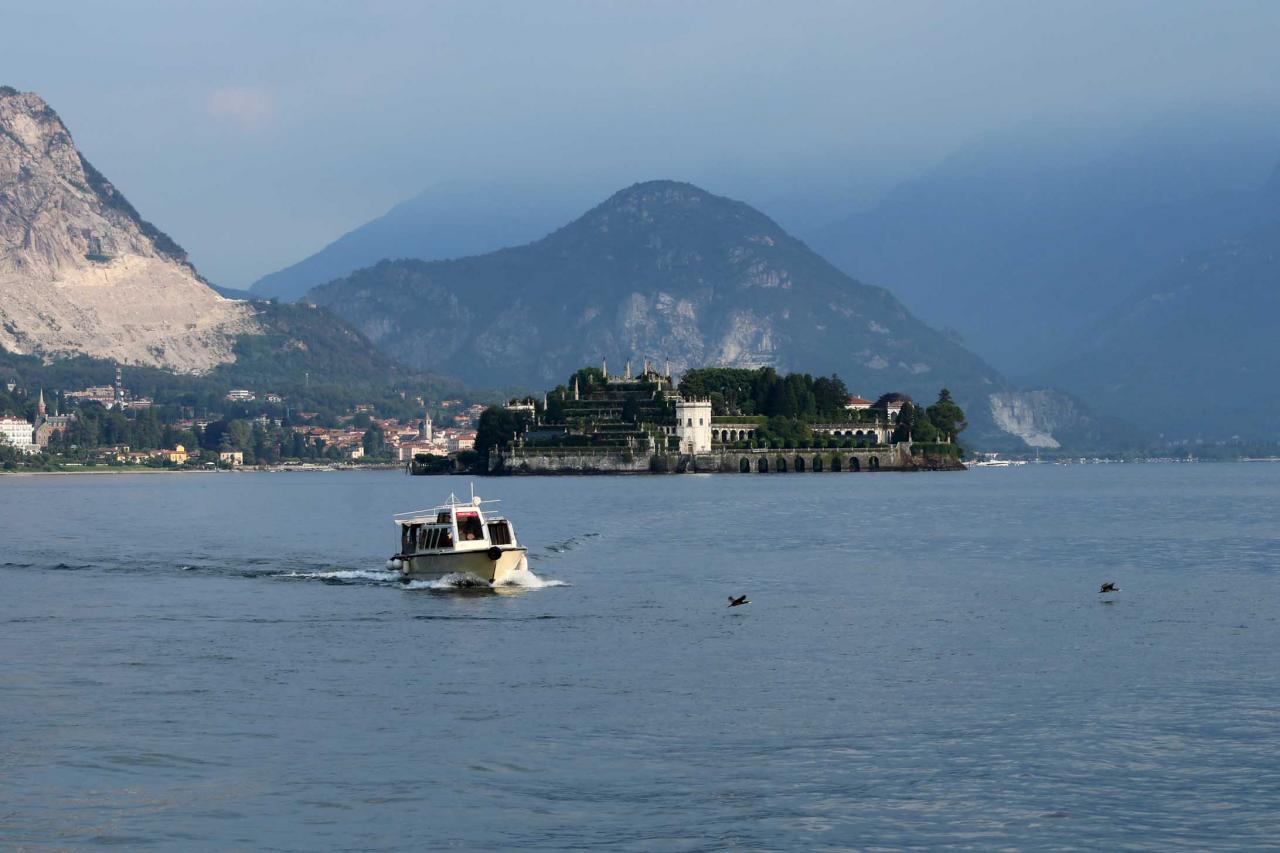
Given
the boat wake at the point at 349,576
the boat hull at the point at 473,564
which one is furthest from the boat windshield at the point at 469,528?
the boat wake at the point at 349,576

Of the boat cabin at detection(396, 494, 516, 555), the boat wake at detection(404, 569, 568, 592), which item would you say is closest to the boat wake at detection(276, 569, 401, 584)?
the boat cabin at detection(396, 494, 516, 555)

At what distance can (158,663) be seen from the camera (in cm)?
5566

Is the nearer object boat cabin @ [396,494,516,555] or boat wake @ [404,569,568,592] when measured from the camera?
boat wake @ [404,569,568,592]

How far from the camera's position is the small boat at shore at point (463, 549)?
3130 inches

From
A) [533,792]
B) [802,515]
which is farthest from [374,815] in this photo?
[802,515]

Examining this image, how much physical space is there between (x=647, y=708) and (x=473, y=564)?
32993 millimetres

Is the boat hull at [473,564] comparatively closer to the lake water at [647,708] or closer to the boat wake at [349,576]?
the lake water at [647,708]

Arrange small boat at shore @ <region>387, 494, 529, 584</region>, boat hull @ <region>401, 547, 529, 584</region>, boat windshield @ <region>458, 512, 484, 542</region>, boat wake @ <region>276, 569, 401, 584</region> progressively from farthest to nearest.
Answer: boat wake @ <region>276, 569, 401, 584</region>
boat windshield @ <region>458, 512, 484, 542</region>
small boat at shore @ <region>387, 494, 529, 584</region>
boat hull @ <region>401, 547, 529, 584</region>

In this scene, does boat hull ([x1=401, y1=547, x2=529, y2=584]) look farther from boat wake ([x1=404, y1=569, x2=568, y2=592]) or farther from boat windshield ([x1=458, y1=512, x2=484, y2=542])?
boat windshield ([x1=458, y1=512, x2=484, y2=542])

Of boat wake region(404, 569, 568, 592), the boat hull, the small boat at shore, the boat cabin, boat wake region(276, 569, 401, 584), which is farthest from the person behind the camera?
boat wake region(276, 569, 401, 584)

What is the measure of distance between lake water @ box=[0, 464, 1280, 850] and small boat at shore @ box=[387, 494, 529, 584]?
156 cm

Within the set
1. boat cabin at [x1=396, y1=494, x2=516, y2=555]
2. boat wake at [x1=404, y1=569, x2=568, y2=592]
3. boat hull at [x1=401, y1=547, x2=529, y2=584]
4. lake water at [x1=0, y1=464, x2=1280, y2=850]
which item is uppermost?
boat cabin at [x1=396, y1=494, x2=516, y2=555]

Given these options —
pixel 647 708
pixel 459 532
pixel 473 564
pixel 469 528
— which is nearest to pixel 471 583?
pixel 473 564

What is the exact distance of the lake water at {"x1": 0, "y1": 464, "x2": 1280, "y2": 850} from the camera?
36.5m
